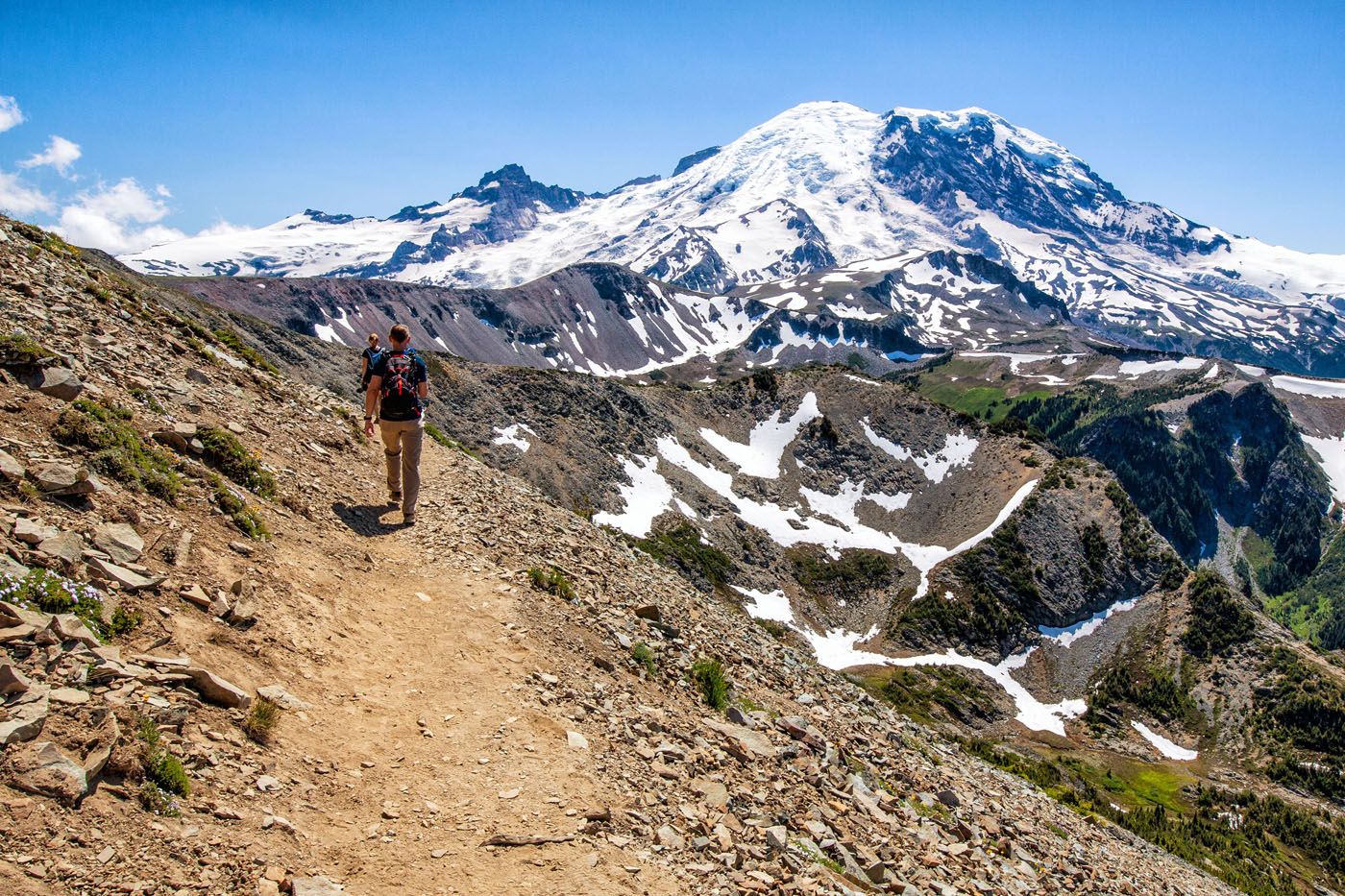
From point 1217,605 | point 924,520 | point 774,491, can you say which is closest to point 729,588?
point 774,491

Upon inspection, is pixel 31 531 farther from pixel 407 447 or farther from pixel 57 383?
pixel 407 447

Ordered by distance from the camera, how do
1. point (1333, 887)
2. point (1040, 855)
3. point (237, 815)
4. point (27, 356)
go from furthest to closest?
point (1333, 887)
point (1040, 855)
point (27, 356)
point (237, 815)

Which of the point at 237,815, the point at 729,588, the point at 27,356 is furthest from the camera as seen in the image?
the point at 729,588

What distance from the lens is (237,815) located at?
7523mm

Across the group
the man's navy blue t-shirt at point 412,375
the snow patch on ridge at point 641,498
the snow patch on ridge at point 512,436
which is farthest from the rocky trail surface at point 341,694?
the snow patch on ridge at point 512,436

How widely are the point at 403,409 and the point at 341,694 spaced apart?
8139 mm

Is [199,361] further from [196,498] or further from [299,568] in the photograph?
[299,568]

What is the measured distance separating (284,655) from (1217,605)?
12748 centimetres

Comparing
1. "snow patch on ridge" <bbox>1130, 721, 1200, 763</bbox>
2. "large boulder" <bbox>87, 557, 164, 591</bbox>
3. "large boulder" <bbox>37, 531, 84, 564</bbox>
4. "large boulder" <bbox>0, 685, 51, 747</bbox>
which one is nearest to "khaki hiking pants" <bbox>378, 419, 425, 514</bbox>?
"large boulder" <bbox>87, 557, 164, 591</bbox>

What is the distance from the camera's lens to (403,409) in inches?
668

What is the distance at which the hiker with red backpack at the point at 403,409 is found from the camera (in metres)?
17.0

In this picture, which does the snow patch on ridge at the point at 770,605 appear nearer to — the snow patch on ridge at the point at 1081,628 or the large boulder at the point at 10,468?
the snow patch on ridge at the point at 1081,628

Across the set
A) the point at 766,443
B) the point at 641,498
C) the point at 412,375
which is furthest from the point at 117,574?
the point at 766,443

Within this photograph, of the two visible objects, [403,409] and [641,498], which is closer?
[403,409]
